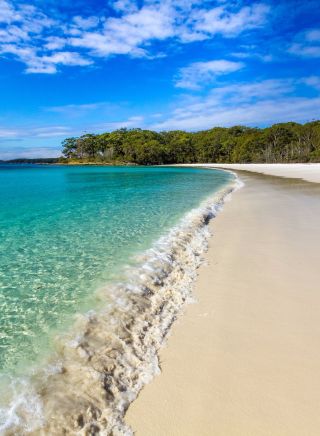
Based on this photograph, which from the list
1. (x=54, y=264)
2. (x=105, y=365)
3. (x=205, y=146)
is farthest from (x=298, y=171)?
(x=205, y=146)

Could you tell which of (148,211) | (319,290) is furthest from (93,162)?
(319,290)

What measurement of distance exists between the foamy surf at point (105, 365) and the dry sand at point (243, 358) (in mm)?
192

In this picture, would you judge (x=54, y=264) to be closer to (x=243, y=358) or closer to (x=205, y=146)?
(x=243, y=358)

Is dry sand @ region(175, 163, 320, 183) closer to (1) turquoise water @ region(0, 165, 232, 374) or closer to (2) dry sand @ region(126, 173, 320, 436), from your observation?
(1) turquoise water @ region(0, 165, 232, 374)

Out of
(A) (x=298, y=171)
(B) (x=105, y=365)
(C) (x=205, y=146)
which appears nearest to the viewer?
(B) (x=105, y=365)

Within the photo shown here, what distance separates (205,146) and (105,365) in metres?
119

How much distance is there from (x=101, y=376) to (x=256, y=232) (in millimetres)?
7073

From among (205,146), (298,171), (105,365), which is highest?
(205,146)

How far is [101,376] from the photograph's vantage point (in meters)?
3.32

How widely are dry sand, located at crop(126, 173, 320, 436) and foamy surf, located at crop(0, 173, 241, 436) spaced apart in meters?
0.19

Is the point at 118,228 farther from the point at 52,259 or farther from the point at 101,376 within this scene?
the point at 101,376

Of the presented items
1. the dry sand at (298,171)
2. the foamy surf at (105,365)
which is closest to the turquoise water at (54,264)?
the foamy surf at (105,365)

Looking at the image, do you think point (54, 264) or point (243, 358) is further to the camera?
point (54, 264)

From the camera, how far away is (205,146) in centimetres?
11781
